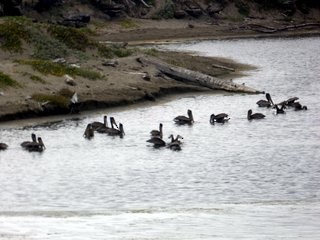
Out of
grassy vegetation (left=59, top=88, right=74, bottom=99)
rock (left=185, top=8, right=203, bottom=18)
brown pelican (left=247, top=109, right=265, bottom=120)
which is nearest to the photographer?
brown pelican (left=247, top=109, right=265, bottom=120)

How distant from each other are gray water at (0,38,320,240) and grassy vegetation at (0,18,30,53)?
8.94m

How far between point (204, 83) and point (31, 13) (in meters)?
38.6

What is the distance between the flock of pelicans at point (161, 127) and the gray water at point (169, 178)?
Result: 1.07 feet

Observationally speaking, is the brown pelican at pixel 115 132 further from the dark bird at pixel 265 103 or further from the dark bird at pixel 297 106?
the dark bird at pixel 297 106

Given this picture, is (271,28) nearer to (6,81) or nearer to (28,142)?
(6,81)

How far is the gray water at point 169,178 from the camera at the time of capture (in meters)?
24.8

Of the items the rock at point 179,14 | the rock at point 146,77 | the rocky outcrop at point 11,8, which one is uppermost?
the rock at point 179,14

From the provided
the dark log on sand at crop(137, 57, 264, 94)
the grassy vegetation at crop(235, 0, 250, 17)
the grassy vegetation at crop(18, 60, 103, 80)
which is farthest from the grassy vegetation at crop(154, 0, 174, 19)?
the grassy vegetation at crop(18, 60, 103, 80)

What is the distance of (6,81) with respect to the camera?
1789 inches

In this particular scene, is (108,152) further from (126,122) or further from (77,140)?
(126,122)

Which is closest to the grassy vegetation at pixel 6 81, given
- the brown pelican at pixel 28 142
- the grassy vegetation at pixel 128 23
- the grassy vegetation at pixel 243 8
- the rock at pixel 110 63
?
the brown pelican at pixel 28 142

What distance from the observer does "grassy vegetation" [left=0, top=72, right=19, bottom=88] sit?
45.1 meters

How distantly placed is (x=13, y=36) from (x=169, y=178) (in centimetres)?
2342

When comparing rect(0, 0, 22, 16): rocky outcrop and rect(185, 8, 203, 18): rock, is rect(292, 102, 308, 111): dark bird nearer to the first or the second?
rect(0, 0, 22, 16): rocky outcrop
